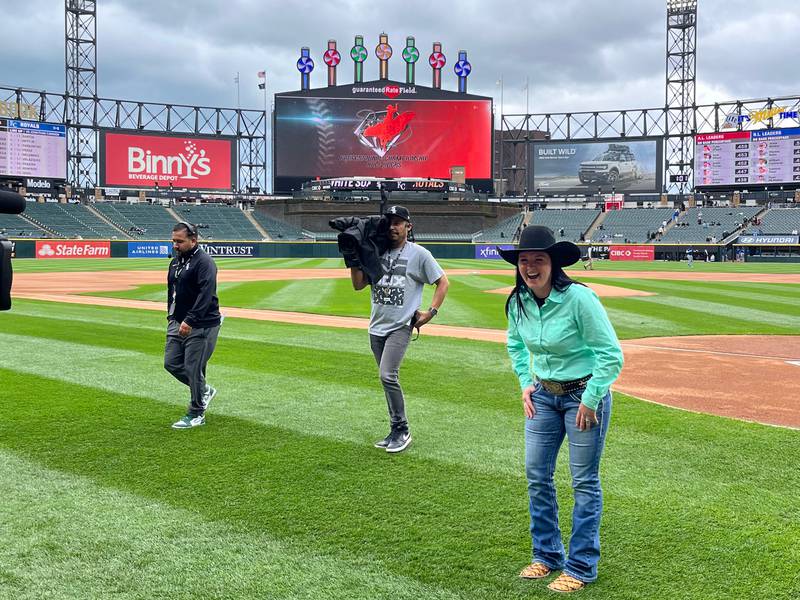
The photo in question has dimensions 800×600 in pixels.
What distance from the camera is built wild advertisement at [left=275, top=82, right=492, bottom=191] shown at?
7256 centimetres

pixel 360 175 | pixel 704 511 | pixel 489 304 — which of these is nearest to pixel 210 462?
pixel 704 511

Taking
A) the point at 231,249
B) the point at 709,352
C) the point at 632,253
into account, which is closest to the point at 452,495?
the point at 709,352

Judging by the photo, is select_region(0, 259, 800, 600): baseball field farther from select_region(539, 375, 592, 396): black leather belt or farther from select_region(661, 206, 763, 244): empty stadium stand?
select_region(661, 206, 763, 244): empty stadium stand

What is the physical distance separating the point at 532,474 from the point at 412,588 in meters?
0.88

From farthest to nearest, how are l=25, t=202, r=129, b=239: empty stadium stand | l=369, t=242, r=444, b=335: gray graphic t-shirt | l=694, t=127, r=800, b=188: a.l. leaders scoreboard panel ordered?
1. l=694, t=127, r=800, b=188: a.l. leaders scoreboard panel
2. l=25, t=202, r=129, b=239: empty stadium stand
3. l=369, t=242, r=444, b=335: gray graphic t-shirt

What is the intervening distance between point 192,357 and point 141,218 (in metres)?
68.4

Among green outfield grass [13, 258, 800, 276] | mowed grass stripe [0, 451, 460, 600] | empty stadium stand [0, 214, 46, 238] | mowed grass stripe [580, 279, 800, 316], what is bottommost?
mowed grass stripe [0, 451, 460, 600]

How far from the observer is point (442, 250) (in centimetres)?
6456

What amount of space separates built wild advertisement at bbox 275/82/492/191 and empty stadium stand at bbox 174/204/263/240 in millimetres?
5748

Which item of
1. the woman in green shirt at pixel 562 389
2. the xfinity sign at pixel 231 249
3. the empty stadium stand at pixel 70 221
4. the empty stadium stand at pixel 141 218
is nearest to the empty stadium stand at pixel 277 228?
the empty stadium stand at pixel 141 218

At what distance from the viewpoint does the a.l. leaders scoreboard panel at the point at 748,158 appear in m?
69.1

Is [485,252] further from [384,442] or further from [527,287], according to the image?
[527,287]

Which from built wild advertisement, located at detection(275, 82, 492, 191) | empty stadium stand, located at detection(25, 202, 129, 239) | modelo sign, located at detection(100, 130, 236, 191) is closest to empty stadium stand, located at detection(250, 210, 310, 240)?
built wild advertisement, located at detection(275, 82, 492, 191)

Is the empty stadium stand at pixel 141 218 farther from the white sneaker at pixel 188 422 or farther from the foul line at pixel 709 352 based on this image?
the white sneaker at pixel 188 422
